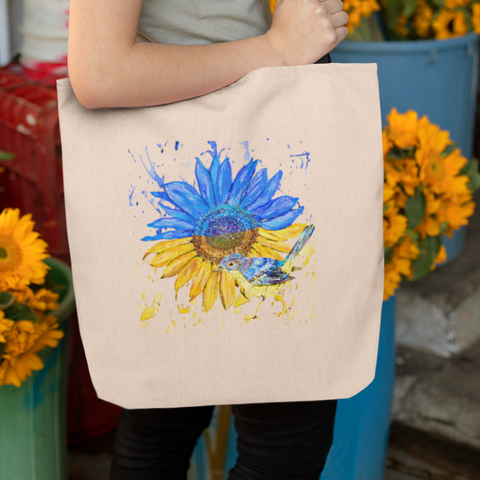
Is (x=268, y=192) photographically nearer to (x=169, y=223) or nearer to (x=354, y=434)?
(x=169, y=223)

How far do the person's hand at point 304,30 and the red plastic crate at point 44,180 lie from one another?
0.75m

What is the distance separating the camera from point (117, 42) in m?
0.54

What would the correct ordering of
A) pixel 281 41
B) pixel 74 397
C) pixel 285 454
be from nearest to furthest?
pixel 281 41 → pixel 285 454 → pixel 74 397

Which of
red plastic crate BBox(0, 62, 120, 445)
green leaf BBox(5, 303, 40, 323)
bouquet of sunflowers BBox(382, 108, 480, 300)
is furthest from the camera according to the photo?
red plastic crate BBox(0, 62, 120, 445)

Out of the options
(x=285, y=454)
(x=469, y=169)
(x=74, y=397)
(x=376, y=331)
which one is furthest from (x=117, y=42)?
(x=74, y=397)

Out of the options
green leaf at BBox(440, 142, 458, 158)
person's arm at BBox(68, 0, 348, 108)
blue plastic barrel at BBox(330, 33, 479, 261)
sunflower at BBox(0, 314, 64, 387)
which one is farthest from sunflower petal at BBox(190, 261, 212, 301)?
blue plastic barrel at BBox(330, 33, 479, 261)

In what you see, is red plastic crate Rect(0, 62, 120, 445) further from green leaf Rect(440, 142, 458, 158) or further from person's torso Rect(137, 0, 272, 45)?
green leaf Rect(440, 142, 458, 158)

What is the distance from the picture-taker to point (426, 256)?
1.06 m

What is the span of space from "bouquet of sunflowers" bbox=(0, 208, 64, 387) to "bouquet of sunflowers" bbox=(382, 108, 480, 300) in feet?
1.99

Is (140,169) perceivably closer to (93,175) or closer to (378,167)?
(93,175)

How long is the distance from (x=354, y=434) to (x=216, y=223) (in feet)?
2.13

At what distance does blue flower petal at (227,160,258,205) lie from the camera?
0.64m

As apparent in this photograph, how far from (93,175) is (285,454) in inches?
17.7

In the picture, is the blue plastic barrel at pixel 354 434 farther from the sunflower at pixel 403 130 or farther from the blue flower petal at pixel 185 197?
the blue flower petal at pixel 185 197
